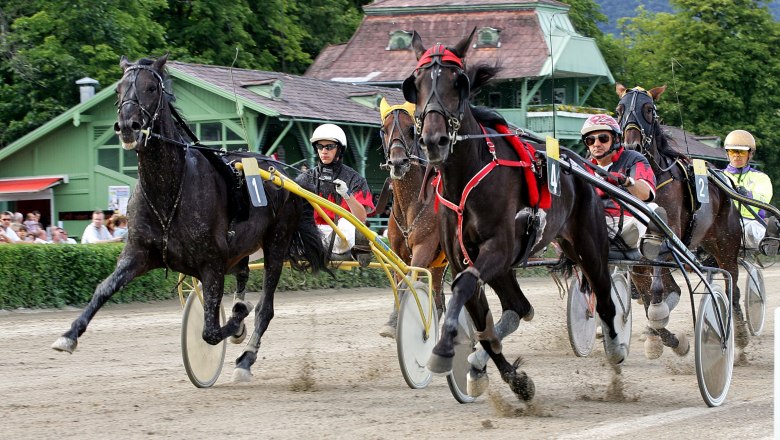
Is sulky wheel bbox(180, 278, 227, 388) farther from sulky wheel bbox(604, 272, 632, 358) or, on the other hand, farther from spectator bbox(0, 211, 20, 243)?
spectator bbox(0, 211, 20, 243)

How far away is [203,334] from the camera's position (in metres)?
7.09

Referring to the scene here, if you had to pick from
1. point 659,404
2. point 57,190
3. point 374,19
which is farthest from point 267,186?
point 374,19

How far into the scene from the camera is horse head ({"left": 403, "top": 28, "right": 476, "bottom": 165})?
18.9ft

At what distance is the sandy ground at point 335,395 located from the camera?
5891 mm

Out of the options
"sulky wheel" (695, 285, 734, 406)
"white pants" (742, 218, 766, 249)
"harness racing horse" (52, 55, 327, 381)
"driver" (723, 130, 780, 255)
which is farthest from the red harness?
"white pants" (742, 218, 766, 249)

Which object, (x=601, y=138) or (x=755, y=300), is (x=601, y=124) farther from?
(x=755, y=300)

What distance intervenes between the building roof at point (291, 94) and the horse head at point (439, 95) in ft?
48.5

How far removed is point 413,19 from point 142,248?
27.7 meters

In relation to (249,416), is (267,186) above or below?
above

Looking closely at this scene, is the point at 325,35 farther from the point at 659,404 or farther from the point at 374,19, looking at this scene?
the point at 659,404

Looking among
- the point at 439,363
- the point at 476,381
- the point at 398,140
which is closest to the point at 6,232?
the point at 398,140

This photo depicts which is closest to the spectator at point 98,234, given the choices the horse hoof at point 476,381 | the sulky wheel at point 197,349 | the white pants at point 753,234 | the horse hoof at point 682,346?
the sulky wheel at point 197,349

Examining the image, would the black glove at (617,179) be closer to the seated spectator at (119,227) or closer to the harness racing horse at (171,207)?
the harness racing horse at (171,207)

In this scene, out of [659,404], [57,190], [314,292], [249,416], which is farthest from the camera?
[57,190]
